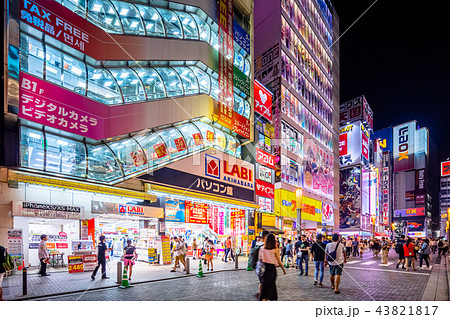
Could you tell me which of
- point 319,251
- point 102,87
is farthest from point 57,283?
point 102,87

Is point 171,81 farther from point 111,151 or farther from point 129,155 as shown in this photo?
point 111,151

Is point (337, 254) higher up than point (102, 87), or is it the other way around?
point (102, 87)

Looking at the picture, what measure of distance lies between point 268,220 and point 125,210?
16.9 meters

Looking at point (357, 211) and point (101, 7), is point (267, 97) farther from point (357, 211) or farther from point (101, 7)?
point (357, 211)

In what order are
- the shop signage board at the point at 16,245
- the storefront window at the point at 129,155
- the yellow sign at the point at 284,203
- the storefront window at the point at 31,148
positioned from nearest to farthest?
the shop signage board at the point at 16,245, the storefront window at the point at 31,148, the storefront window at the point at 129,155, the yellow sign at the point at 284,203

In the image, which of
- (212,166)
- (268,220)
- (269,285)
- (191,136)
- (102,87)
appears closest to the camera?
(269,285)

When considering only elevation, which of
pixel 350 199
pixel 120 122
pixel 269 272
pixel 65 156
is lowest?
pixel 350 199

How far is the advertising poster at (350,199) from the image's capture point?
66.4 meters

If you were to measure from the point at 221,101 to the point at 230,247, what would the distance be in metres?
10.7

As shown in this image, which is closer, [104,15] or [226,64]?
[104,15]

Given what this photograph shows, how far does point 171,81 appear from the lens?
21625 millimetres

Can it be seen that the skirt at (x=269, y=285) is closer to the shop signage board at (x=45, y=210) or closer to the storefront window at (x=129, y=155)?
the shop signage board at (x=45, y=210)

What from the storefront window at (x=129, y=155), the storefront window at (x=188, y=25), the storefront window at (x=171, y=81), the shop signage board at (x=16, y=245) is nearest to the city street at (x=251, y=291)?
the shop signage board at (x=16, y=245)

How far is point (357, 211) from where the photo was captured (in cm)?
6625
